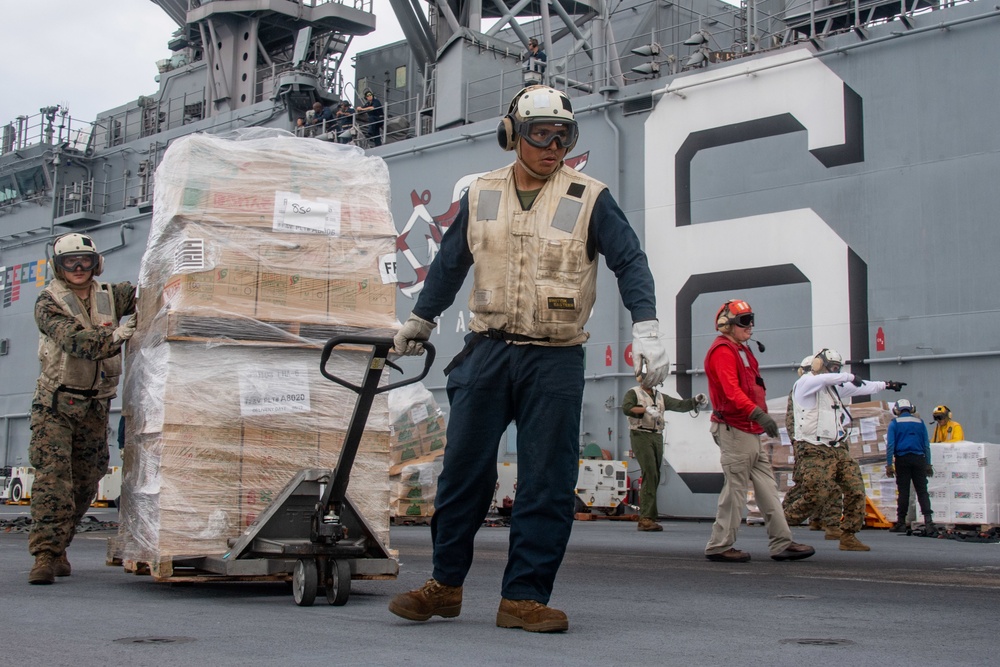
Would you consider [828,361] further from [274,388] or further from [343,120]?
[343,120]

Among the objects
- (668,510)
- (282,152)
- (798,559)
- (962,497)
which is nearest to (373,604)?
(282,152)

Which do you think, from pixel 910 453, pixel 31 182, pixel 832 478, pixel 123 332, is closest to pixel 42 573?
pixel 123 332

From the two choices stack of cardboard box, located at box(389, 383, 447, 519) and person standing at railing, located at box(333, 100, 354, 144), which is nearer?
stack of cardboard box, located at box(389, 383, 447, 519)

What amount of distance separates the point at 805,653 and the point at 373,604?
225 centimetres

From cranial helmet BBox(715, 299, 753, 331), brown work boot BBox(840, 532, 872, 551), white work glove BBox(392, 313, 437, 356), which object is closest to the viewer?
white work glove BBox(392, 313, 437, 356)

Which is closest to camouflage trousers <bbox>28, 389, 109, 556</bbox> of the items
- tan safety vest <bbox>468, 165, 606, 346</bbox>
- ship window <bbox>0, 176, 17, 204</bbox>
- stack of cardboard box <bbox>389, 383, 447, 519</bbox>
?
tan safety vest <bbox>468, 165, 606, 346</bbox>

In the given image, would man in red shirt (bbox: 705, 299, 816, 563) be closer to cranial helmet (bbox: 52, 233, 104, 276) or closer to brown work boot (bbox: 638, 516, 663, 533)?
cranial helmet (bbox: 52, 233, 104, 276)

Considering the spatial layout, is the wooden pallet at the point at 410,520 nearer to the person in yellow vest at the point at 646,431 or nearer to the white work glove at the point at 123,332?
the person in yellow vest at the point at 646,431

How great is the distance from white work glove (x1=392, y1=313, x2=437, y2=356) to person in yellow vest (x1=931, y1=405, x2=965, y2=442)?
9.80 m

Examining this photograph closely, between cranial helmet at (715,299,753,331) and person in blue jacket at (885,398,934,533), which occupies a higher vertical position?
cranial helmet at (715,299,753,331)

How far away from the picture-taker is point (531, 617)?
13.2 feet

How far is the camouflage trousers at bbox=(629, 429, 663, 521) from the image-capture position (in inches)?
511

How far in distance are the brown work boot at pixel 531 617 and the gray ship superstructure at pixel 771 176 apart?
34.6 feet

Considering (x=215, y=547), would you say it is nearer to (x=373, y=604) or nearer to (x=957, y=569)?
(x=373, y=604)
